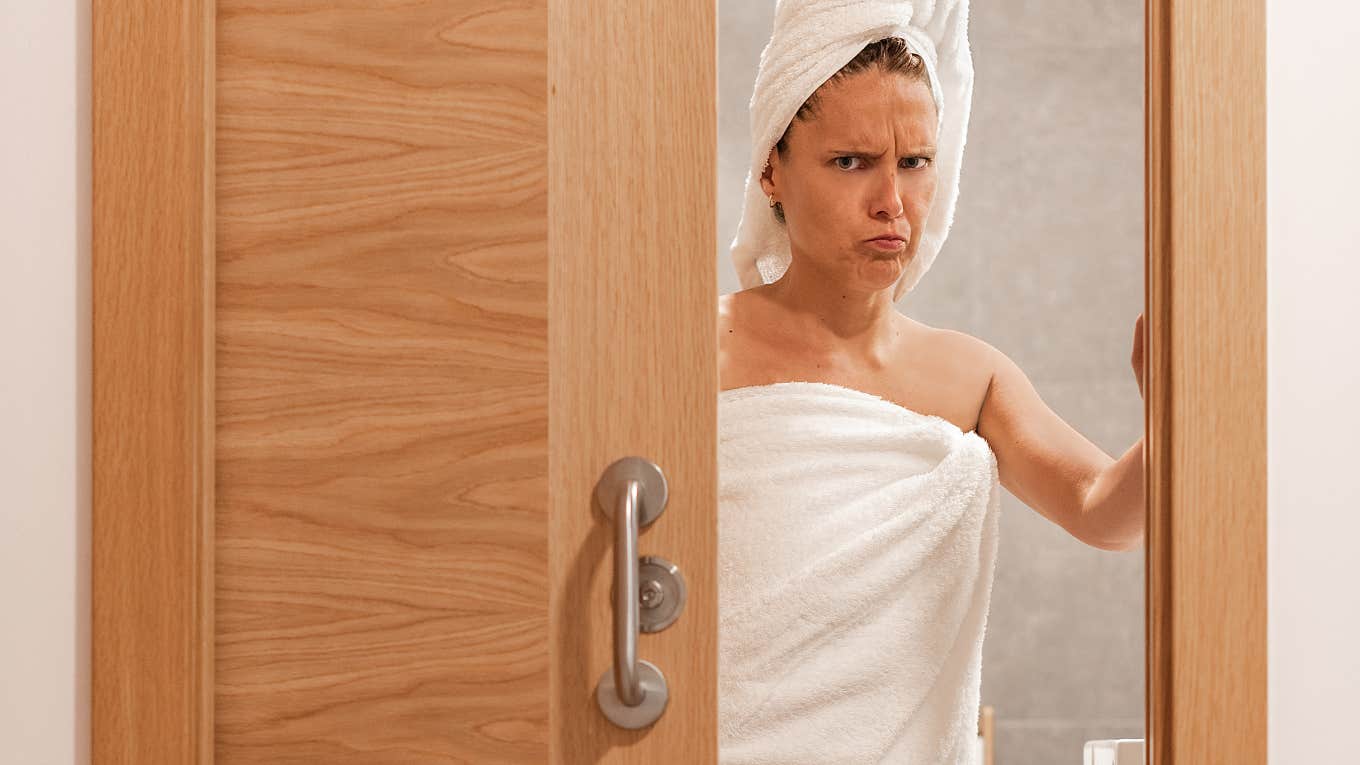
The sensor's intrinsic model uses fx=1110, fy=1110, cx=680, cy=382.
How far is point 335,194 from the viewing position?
871 mm

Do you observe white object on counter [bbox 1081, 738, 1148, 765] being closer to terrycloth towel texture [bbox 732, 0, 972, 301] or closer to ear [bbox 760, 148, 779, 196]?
terrycloth towel texture [bbox 732, 0, 972, 301]

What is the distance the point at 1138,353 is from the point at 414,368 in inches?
21.9

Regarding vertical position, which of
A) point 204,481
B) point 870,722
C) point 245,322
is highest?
point 245,322

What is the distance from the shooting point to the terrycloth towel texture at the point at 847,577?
2.93 feet

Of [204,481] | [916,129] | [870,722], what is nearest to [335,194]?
[204,481]

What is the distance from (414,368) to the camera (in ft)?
2.85

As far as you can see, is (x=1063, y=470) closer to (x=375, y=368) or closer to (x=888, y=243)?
(x=888, y=243)

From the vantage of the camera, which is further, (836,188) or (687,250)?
(836,188)
